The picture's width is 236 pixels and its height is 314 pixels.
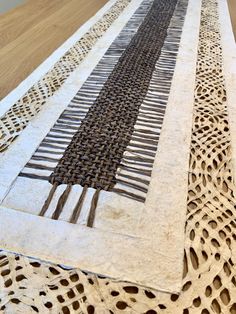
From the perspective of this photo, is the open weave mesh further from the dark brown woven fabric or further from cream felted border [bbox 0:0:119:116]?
cream felted border [bbox 0:0:119:116]

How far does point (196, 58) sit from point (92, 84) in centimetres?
45

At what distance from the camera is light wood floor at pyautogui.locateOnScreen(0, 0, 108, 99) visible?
1107 mm

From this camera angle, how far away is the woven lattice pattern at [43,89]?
80 cm

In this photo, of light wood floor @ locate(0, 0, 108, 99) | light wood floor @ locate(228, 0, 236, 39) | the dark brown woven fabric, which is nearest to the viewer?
the dark brown woven fabric

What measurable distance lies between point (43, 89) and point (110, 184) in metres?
0.49

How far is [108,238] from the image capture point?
21.1 inches

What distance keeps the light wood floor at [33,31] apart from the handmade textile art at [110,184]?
0.26m

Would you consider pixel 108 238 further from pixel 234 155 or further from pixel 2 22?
pixel 2 22

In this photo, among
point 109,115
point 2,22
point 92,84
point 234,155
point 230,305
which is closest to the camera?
point 230,305

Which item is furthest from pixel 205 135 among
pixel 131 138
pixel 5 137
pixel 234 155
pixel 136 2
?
pixel 136 2

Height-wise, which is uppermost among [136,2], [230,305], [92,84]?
[136,2]

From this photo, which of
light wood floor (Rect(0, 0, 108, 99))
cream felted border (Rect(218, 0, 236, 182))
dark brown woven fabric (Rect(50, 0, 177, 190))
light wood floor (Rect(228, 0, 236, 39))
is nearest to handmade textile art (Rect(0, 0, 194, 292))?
dark brown woven fabric (Rect(50, 0, 177, 190))

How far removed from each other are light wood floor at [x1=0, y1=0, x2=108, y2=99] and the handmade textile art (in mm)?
257

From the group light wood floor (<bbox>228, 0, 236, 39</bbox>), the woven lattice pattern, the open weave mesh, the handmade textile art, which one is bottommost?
the open weave mesh
